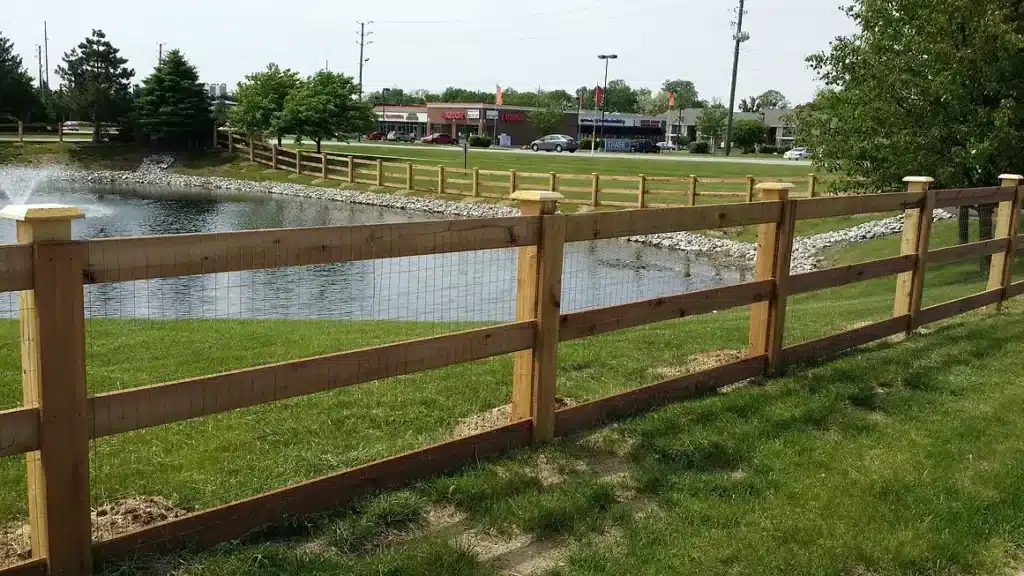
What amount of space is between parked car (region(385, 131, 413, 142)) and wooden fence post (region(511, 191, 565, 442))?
95572 mm

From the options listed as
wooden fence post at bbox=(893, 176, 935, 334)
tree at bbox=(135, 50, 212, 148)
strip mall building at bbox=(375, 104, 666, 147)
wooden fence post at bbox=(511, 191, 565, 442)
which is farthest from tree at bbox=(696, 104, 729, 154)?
wooden fence post at bbox=(511, 191, 565, 442)

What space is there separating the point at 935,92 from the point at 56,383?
14.3 m

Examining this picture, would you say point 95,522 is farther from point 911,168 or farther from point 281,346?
point 911,168

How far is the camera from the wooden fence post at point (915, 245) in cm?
786

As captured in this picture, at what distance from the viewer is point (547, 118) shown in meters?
95.1

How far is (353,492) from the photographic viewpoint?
13.9 ft

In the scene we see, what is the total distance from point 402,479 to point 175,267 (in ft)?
5.07

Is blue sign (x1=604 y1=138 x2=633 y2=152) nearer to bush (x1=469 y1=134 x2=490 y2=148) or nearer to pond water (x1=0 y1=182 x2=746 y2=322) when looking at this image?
bush (x1=469 y1=134 x2=490 y2=148)

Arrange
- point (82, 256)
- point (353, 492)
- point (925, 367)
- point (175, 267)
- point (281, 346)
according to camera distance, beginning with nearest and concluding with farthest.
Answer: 1. point (82, 256)
2. point (175, 267)
3. point (353, 492)
4. point (925, 367)
5. point (281, 346)

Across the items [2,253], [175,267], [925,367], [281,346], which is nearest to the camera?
[2,253]

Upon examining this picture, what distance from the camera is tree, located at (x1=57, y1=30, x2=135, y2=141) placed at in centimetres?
5643

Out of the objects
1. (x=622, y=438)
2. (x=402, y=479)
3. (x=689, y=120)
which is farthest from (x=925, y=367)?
(x=689, y=120)

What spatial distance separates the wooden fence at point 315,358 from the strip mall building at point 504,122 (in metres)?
87.7

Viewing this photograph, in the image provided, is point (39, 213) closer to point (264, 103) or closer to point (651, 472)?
point (651, 472)
